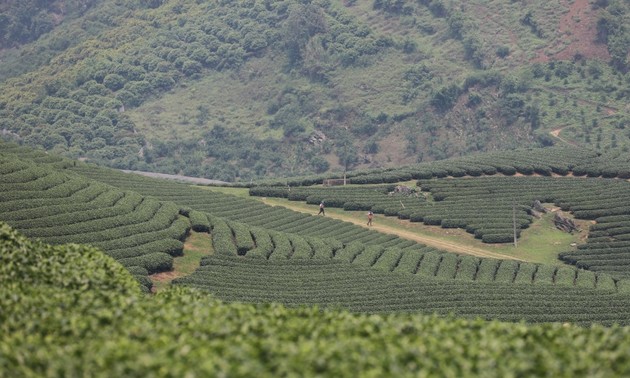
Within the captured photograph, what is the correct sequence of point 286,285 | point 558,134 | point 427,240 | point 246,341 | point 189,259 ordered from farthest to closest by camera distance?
point 558,134
point 427,240
point 189,259
point 286,285
point 246,341

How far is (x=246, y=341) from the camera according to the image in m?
32.3

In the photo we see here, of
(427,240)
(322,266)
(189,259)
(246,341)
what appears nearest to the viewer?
(246,341)

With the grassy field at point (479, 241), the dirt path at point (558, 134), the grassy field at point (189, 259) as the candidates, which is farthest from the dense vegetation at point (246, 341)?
the dirt path at point (558, 134)

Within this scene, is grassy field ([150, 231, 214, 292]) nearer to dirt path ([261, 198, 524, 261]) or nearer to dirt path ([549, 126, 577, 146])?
dirt path ([261, 198, 524, 261])

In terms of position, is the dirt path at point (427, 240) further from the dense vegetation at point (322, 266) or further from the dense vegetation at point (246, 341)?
the dense vegetation at point (246, 341)

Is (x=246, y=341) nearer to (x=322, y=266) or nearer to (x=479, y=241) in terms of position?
(x=322, y=266)

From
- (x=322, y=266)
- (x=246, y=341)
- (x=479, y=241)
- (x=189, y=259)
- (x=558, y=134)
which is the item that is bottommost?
(x=558, y=134)

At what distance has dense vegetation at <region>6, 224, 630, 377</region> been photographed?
29.6 meters

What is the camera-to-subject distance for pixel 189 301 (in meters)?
40.9

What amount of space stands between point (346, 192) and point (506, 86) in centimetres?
8567

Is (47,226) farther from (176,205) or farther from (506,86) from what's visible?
(506,86)

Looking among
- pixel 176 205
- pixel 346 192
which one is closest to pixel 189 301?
pixel 176 205

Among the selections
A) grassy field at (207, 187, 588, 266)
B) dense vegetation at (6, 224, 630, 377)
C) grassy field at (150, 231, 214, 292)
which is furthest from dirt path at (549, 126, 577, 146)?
dense vegetation at (6, 224, 630, 377)

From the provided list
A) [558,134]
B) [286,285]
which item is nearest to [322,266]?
[286,285]
